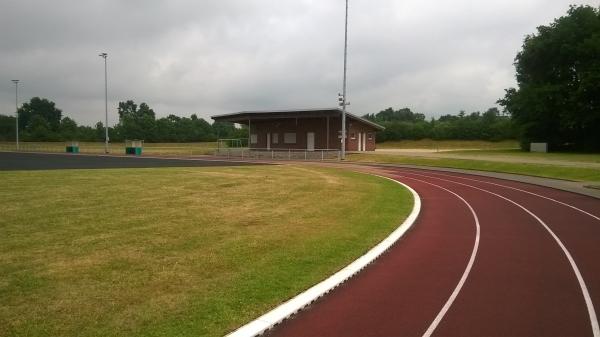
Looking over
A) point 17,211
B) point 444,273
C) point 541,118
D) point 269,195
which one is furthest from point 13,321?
point 541,118

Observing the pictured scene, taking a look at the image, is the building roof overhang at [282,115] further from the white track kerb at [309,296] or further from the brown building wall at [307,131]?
the white track kerb at [309,296]

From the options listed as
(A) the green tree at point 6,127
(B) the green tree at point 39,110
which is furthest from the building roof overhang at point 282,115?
(B) the green tree at point 39,110

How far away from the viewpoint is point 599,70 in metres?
51.2

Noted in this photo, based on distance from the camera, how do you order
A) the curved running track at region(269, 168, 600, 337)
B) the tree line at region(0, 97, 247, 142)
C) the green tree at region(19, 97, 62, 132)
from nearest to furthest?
the curved running track at region(269, 168, 600, 337) < the tree line at region(0, 97, 247, 142) < the green tree at region(19, 97, 62, 132)

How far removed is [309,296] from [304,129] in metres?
48.3

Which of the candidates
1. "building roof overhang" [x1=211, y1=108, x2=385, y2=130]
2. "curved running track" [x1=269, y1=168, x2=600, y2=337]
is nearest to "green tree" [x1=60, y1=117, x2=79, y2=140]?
"building roof overhang" [x1=211, y1=108, x2=385, y2=130]

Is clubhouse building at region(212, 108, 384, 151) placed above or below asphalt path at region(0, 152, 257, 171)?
above

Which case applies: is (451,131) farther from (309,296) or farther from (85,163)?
(309,296)

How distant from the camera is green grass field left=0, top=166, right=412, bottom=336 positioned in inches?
214

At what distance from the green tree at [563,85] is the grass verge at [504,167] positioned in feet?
81.7

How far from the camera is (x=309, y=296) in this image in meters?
6.50

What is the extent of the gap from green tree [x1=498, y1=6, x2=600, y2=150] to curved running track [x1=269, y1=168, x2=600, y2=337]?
46673mm

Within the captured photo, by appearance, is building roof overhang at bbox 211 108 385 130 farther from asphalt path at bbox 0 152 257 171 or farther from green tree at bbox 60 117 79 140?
green tree at bbox 60 117 79 140

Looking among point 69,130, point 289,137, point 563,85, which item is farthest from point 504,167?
point 69,130
